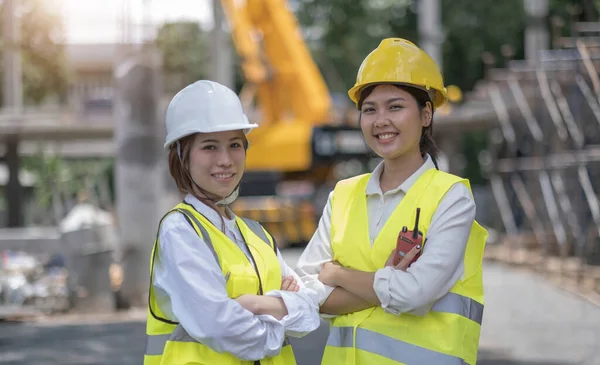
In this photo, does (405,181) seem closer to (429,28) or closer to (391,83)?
(391,83)

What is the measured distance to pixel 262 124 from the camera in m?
24.8

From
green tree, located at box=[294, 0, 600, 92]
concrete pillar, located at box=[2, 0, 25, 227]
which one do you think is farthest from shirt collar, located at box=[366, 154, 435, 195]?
green tree, located at box=[294, 0, 600, 92]

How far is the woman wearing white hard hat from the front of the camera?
10.7ft

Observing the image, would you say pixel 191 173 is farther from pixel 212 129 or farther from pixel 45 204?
pixel 45 204

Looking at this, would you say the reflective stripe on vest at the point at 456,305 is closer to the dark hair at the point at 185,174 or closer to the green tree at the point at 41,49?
the dark hair at the point at 185,174

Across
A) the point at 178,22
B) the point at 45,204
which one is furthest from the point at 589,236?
the point at 178,22

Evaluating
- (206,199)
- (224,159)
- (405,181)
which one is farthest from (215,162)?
(405,181)

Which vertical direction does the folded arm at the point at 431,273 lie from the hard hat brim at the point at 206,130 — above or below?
below

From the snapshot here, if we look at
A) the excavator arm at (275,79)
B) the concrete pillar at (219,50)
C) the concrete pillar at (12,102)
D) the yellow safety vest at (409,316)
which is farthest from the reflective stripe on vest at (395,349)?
the concrete pillar at (12,102)

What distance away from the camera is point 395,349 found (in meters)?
3.64

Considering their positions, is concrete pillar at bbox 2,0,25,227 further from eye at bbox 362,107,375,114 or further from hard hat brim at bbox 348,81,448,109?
eye at bbox 362,107,375,114

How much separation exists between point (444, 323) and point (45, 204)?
36.5 meters

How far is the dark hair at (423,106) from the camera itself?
149 inches

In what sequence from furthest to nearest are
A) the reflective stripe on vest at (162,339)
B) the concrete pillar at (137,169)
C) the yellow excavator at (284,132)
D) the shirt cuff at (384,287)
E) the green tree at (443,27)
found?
the green tree at (443,27), the yellow excavator at (284,132), the concrete pillar at (137,169), the shirt cuff at (384,287), the reflective stripe on vest at (162,339)
